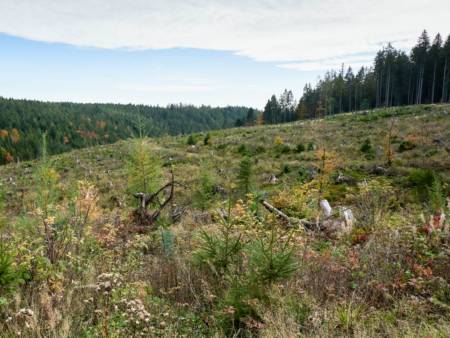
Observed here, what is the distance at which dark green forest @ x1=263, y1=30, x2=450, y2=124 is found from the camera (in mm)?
52812

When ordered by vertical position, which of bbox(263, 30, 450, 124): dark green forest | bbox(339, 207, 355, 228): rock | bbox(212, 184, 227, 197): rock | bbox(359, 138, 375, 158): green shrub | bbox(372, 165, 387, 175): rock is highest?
bbox(263, 30, 450, 124): dark green forest

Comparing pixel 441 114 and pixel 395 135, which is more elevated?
pixel 441 114

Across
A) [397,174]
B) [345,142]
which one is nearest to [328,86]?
[345,142]

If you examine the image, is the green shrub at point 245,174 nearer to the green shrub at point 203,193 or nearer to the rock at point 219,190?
the green shrub at point 203,193

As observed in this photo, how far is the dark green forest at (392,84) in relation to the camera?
52812mm

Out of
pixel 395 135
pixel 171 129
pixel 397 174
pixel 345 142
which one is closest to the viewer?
pixel 397 174

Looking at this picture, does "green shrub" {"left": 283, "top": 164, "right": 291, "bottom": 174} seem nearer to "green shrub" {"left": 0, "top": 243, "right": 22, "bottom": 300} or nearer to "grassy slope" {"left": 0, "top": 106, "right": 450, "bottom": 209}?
"grassy slope" {"left": 0, "top": 106, "right": 450, "bottom": 209}

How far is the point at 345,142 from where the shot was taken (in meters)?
23.7

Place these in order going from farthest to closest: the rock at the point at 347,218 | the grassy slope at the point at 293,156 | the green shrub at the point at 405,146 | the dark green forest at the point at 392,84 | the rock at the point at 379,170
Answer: the dark green forest at the point at 392,84 < the green shrub at the point at 405,146 < the grassy slope at the point at 293,156 < the rock at the point at 379,170 < the rock at the point at 347,218

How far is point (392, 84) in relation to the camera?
59.0 metres

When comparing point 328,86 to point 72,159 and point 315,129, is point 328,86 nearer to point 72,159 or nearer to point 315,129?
point 315,129

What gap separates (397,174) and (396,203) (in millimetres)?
4958

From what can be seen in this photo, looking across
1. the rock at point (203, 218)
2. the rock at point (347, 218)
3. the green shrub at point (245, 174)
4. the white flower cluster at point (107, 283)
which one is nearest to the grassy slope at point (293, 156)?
the green shrub at point (245, 174)

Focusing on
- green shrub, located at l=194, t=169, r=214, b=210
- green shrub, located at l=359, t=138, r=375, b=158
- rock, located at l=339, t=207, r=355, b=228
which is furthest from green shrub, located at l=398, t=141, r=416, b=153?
rock, located at l=339, t=207, r=355, b=228
